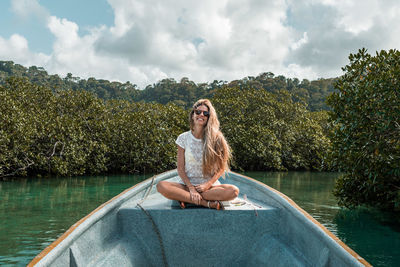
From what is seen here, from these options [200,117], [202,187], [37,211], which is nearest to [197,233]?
[202,187]

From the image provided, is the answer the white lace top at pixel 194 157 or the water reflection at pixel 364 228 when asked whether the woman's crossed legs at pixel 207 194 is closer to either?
the white lace top at pixel 194 157

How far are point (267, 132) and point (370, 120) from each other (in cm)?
1589

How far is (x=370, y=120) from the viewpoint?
604cm

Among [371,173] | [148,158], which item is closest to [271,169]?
[148,158]

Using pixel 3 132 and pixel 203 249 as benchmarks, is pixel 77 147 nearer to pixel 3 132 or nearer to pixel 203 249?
pixel 3 132

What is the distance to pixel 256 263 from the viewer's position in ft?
9.95

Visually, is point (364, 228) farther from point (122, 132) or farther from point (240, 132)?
point (240, 132)

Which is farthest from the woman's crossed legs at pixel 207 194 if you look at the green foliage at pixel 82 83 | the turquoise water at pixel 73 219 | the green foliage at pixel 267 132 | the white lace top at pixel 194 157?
the green foliage at pixel 82 83

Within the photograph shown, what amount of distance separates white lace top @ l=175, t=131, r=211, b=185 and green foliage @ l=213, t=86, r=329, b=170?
1781 cm

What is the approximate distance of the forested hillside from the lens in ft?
136

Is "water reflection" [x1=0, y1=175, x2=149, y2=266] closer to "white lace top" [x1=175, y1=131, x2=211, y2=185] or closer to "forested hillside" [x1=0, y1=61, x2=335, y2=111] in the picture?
"white lace top" [x1=175, y1=131, x2=211, y2=185]

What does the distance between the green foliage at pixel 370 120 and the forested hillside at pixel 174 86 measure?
32.7 meters

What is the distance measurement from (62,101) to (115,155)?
13.5 ft

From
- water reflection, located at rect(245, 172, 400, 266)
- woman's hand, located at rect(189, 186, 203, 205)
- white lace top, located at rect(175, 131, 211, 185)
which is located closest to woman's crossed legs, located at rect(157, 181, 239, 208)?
woman's hand, located at rect(189, 186, 203, 205)
